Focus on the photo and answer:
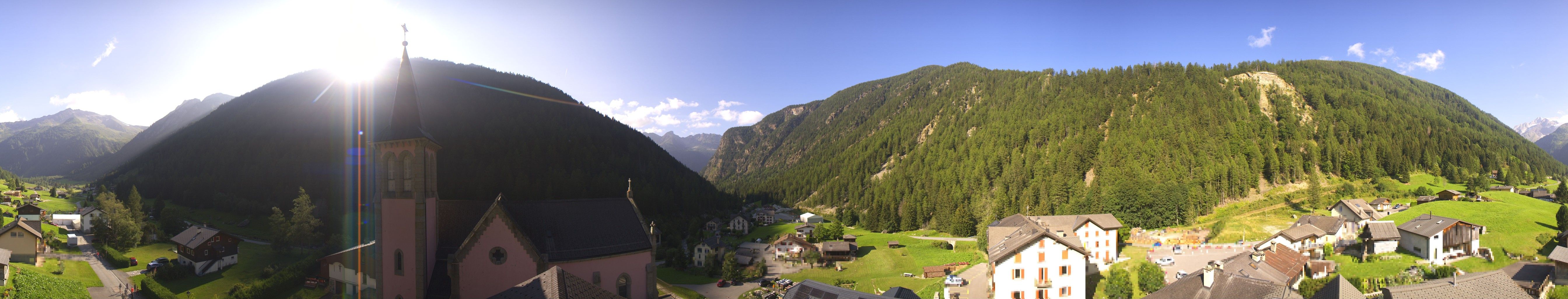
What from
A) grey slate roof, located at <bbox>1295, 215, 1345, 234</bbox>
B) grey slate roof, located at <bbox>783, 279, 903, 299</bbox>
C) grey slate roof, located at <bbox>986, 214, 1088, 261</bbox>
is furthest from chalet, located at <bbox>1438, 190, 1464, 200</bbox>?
grey slate roof, located at <bbox>783, 279, 903, 299</bbox>

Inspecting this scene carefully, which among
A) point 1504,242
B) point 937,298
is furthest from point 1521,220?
point 937,298

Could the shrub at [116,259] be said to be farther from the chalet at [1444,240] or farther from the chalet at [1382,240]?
the chalet at [1444,240]

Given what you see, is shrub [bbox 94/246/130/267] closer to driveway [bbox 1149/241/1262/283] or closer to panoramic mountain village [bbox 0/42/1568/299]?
panoramic mountain village [bbox 0/42/1568/299]

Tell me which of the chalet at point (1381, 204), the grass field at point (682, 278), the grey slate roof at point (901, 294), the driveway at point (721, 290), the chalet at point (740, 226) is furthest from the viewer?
the chalet at point (740, 226)

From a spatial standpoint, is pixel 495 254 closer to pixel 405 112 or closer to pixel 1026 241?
pixel 405 112

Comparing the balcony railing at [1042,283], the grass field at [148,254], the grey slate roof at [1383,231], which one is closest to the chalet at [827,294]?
the balcony railing at [1042,283]

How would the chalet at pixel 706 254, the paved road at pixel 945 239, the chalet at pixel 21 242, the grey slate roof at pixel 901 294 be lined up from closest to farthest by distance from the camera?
the grey slate roof at pixel 901 294 → the chalet at pixel 21 242 → the chalet at pixel 706 254 → the paved road at pixel 945 239
